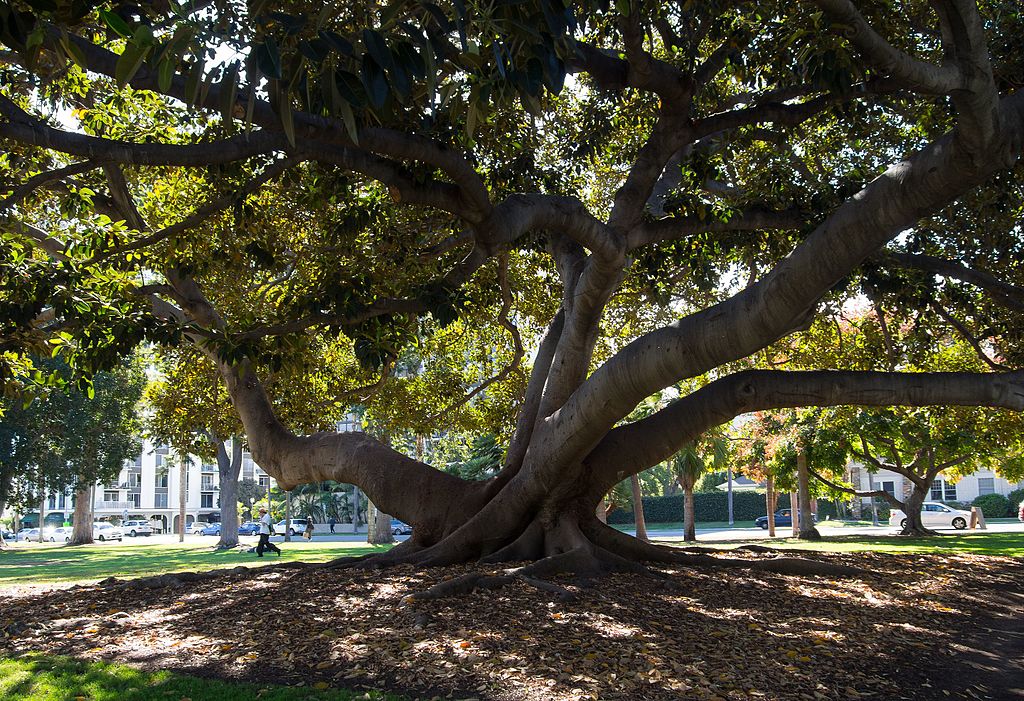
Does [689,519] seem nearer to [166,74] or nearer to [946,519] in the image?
[946,519]

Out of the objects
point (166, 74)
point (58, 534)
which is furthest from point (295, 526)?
point (166, 74)

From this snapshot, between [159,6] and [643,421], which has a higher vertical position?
[159,6]

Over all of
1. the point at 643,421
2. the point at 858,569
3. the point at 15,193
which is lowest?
the point at 858,569

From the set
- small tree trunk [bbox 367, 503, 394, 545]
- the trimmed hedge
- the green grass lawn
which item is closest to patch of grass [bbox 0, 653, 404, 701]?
the green grass lawn

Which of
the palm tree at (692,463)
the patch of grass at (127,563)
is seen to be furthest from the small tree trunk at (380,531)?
the palm tree at (692,463)

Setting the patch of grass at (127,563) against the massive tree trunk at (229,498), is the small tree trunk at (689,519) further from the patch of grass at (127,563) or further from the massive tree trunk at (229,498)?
the massive tree trunk at (229,498)

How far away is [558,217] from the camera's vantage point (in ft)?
30.1

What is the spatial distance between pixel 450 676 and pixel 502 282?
27.3ft

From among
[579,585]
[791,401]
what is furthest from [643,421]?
[579,585]

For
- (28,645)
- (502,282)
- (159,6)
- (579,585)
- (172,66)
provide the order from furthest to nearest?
(502,282)
(579,585)
(159,6)
(28,645)
(172,66)

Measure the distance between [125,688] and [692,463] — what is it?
87.4ft

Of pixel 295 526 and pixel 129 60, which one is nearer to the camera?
pixel 129 60

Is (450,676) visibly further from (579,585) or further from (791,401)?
(791,401)

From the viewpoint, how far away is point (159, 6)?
311 inches
